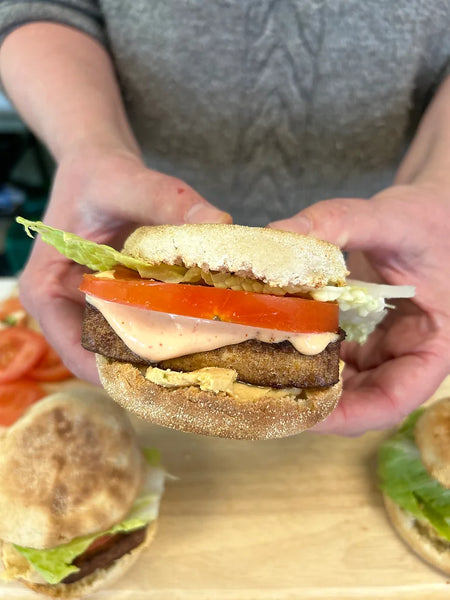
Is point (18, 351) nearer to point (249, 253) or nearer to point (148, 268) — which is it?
point (148, 268)

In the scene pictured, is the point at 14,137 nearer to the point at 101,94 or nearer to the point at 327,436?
the point at 101,94

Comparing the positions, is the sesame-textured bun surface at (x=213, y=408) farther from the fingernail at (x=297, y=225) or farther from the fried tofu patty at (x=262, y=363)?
the fingernail at (x=297, y=225)

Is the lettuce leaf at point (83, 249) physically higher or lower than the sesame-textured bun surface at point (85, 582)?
higher

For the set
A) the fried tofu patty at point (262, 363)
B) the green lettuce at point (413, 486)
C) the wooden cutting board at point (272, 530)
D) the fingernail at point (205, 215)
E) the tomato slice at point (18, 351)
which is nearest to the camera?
the fried tofu patty at point (262, 363)

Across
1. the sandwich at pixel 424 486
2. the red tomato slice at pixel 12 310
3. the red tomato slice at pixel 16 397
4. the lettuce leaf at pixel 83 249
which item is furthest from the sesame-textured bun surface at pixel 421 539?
the red tomato slice at pixel 12 310

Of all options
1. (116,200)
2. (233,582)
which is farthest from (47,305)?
(233,582)

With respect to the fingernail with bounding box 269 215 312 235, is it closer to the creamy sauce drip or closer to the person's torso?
the creamy sauce drip

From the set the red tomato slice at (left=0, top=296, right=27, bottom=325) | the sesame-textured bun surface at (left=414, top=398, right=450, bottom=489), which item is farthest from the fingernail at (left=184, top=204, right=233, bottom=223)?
the red tomato slice at (left=0, top=296, right=27, bottom=325)
